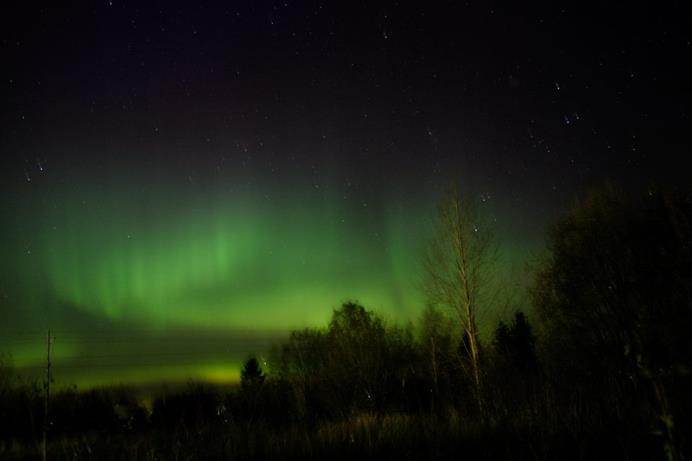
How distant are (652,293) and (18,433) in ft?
76.2

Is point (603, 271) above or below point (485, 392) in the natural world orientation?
above

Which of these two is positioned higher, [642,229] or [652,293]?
[642,229]

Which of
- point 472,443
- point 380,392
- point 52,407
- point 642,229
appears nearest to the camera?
point 472,443

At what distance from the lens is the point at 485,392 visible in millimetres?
8734

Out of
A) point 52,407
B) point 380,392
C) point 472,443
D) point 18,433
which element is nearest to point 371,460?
point 472,443

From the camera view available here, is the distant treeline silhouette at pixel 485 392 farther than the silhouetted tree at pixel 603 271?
No

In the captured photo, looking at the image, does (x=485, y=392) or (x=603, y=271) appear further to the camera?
(x=603, y=271)

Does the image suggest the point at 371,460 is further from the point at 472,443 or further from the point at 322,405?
A: the point at 322,405

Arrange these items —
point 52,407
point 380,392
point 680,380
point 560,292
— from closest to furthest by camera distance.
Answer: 1. point 680,380
2. point 380,392
3. point 52,407
4. point 560,292

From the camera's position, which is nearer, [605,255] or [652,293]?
[652,293]

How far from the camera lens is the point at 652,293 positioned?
19.5m

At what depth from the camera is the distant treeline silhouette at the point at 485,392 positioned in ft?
17.2

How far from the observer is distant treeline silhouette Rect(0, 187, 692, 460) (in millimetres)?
Result: 5246

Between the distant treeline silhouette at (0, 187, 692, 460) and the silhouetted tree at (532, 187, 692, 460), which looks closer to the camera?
the distant treeline silhouette at (0, 187, 692, 460)
